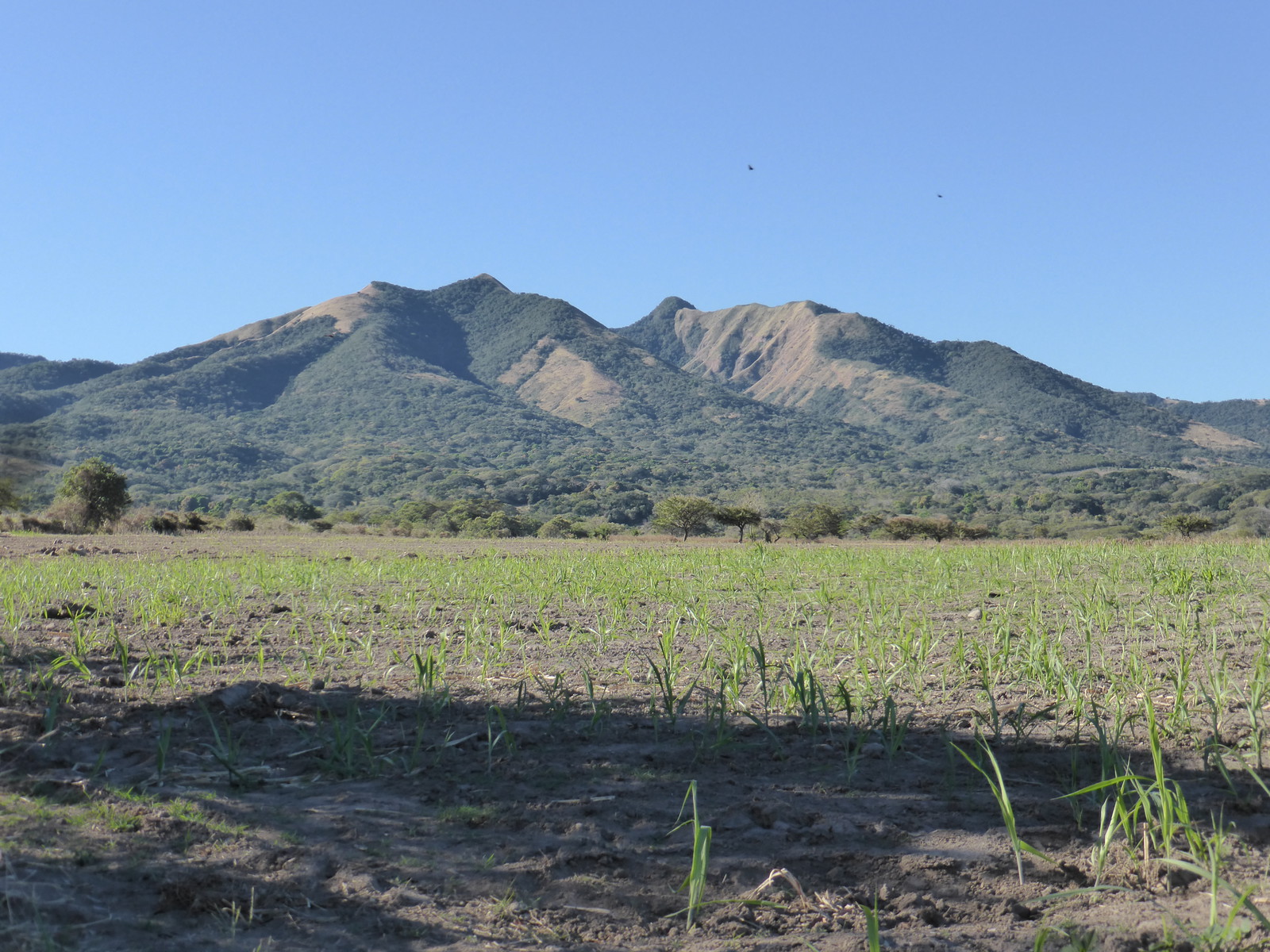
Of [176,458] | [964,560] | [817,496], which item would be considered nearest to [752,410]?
[817,496]

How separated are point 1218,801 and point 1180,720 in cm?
75

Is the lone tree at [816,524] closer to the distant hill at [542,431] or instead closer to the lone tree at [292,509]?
the lone tree at [292,509]

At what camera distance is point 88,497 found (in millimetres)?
33188

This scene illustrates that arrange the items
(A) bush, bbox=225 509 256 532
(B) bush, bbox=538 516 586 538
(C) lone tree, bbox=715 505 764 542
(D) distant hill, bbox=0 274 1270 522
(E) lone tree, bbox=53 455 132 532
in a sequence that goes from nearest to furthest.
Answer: (E) lone tree, bbox=53 455 132 532, (C) lone tree, bbox=715 505 764 542, (A) bush, bbox=225 509 256 532, (B) bush, bbox=538 516 586 538, (D) distant hill, bbox=0 274 1270 522

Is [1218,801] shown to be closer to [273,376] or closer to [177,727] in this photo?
[177,727]

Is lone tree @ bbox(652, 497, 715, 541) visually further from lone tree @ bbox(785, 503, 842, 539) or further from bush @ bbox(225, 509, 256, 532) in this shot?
bush @ bbox(225, 509, 256, 532)

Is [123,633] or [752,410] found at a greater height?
[752,410]

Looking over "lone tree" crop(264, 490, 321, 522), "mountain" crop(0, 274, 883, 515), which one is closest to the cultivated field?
"lone tree" crop(264, 490, 321, 522)

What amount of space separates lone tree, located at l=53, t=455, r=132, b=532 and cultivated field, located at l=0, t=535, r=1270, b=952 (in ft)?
99.1

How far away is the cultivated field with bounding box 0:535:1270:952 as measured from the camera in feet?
8.22

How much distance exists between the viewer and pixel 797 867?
280 cm

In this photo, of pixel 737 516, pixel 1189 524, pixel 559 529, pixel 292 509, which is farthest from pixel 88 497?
pixel 1189 524

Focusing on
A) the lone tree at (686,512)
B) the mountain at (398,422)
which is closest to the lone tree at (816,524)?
the lone tree at (686,512)

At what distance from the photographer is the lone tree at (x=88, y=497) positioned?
33.2 metres
